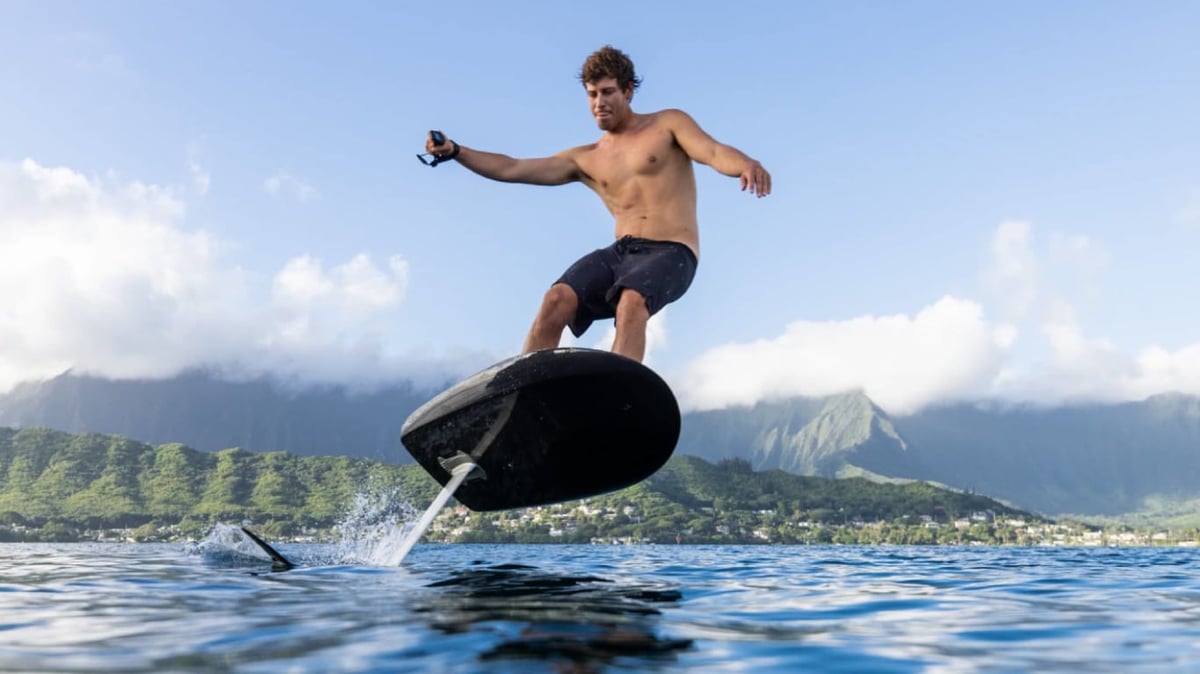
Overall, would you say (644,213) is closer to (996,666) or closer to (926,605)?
(926,605)

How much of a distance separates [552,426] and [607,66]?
137 inches

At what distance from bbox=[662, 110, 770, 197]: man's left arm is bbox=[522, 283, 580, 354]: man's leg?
5.66 ft

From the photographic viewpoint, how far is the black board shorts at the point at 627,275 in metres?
8.47

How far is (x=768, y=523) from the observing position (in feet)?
543

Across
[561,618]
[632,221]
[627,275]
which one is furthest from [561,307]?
[561,618]

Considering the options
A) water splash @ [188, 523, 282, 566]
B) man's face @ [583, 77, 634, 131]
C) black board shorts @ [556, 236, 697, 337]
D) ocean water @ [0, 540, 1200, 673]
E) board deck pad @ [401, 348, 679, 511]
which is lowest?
ocean water @ [0, 540, 1200, 673]

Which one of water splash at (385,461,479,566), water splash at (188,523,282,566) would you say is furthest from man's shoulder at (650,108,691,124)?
water splash at (188,523,282,566)

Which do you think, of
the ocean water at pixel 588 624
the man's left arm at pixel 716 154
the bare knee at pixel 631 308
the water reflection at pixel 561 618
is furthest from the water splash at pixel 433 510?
the man's left arm at pixel 716 154

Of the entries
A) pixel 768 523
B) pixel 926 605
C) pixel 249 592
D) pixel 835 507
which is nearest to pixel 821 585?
pixel 926 605

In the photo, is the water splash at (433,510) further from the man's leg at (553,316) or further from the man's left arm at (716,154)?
the man's left arm at (716,154)

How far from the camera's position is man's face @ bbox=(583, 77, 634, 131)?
8922 mm

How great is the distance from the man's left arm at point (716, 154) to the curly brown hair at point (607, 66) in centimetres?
56

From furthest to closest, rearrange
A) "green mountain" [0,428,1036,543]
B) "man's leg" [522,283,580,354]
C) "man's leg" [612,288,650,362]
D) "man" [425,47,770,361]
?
1. "green mountain" [0,428,1036,543]
2. "man's leg" [522,283,580,354]
3. "man" [425,47,770,361]
4. "man's leg" [612,288,650,362]

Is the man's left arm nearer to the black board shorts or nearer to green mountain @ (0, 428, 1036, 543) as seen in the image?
Result: the black board shorts
